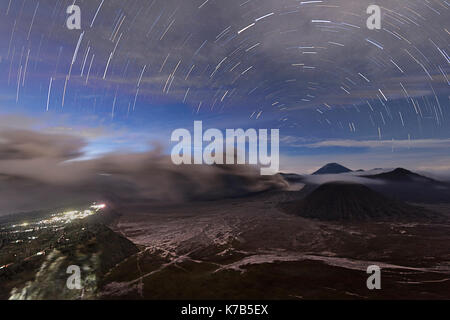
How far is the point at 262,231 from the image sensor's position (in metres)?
125

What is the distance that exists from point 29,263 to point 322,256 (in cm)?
8336

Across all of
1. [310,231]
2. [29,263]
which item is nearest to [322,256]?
[310,231]

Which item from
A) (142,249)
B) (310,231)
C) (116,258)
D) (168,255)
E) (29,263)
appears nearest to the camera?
(29,263)

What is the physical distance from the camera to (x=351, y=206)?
16150 cm

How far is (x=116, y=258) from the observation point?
229ft

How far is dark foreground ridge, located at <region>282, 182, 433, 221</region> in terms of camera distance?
498ft

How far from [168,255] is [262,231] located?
57.3 metres

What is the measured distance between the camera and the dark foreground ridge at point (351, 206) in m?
152
